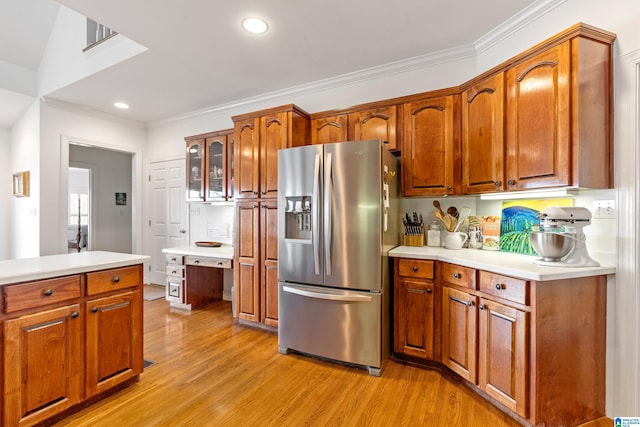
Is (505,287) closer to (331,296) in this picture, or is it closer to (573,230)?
(573,230)

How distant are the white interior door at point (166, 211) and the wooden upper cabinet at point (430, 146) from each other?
11.4 feet

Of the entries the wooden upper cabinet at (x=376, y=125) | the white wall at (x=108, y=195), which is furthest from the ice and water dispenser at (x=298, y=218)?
the white wall at (x=108, y=195)

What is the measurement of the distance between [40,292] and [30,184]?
3.47 metres

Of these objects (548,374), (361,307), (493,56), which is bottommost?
(548,374)

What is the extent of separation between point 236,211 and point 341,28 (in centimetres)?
203

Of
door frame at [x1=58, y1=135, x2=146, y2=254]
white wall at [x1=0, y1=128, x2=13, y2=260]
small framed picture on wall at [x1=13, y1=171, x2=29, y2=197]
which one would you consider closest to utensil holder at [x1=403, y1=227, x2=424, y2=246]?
door frame at [x1=58, y1=135, x2=146, y2=254]

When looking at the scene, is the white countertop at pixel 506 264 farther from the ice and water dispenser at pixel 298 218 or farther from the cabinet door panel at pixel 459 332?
the ice and water dispenser at pixel 298 218

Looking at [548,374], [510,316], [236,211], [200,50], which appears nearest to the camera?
[548,374]

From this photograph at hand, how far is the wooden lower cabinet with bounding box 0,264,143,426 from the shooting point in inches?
58.3

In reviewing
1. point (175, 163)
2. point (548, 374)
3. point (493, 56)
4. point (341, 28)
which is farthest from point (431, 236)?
point (175, 163)

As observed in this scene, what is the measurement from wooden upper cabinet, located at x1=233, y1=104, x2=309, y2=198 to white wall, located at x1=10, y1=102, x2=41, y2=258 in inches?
112

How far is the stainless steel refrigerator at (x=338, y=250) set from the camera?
2252 millimetres

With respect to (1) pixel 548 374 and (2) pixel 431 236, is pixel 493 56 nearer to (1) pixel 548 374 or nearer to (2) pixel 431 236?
(2) pixel 431 236

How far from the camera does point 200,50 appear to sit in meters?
2.66
